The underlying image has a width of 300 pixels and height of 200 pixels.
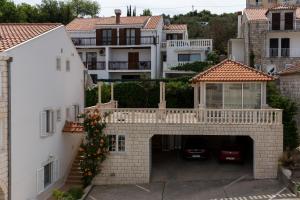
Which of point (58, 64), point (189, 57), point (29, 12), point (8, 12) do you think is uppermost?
point (29, 12)

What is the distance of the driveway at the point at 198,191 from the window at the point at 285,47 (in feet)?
75.3

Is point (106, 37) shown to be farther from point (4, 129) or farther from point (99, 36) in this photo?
point (4, 129)

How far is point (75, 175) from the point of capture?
89.2ft

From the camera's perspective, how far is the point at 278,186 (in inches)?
941

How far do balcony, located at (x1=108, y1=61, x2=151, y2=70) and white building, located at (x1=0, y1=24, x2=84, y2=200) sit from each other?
22.2m

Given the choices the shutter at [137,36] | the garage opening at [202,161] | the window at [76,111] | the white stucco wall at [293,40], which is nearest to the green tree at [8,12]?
the shutter at [137,36]

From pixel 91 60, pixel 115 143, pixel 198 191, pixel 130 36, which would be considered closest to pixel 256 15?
pixel 130 36

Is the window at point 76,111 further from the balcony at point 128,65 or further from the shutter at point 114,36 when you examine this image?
the shutter at point 114,36

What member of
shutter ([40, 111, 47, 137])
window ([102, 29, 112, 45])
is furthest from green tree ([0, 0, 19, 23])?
shutter ([40, 111, 47, 137])

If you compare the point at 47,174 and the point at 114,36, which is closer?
the point at 47,174

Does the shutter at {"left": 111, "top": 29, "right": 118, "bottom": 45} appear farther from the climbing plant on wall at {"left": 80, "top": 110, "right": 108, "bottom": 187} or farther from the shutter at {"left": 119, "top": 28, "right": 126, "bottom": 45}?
the climbing plant on wall at {"left": 80, "top": 110, "right": 108, "bottom": 187}

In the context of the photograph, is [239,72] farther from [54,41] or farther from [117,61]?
[117,61]

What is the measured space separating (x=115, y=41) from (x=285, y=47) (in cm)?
1859

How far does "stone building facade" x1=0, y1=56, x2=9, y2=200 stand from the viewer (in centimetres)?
1891
